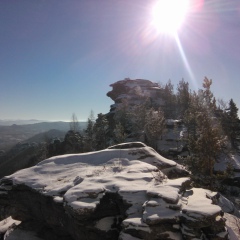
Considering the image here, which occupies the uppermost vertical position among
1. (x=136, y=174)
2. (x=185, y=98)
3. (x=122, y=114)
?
(x=185, y=98)

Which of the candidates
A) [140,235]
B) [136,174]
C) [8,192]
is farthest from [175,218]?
[8,192]

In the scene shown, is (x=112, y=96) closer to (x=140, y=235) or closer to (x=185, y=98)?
(x=185, y=98)

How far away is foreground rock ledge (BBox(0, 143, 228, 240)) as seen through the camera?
386 inches

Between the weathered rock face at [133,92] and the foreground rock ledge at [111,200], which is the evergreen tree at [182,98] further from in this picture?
the foreground rock ledge at [111,200]

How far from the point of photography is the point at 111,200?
12.4 metres

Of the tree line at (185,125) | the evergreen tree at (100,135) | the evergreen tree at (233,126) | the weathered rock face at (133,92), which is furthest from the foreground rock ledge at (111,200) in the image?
the weathered rock face at (133,92)

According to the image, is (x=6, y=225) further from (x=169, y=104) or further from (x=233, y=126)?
(x=169, y=104)

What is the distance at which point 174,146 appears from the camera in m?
→ 58.9

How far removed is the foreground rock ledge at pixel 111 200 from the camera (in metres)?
9.80

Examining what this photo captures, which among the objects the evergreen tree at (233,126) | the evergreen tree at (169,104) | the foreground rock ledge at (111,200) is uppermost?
the evergreen tree at (169,104)

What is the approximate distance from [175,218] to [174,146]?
1989 inches

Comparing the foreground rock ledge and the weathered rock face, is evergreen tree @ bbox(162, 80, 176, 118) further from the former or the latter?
the foreground rock ledge

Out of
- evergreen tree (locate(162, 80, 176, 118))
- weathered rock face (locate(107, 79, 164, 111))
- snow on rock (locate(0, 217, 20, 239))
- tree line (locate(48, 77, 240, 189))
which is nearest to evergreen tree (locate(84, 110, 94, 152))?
tree line (locate(48, 77, 240, 189))

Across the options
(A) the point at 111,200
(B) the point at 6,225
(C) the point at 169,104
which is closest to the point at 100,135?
(C) the point at 169,104
